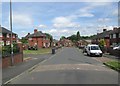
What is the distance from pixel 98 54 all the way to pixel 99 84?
99.5ft

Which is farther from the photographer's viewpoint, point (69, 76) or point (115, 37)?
point (115, 37)

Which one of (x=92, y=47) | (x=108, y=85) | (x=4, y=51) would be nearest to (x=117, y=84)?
(x=108, y=85)

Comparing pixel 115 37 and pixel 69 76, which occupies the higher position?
pixel 115 37

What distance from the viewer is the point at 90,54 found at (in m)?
43.1

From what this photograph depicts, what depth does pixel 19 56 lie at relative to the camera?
29.2 meters

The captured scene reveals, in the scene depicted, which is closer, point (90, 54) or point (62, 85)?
point (62, 85)

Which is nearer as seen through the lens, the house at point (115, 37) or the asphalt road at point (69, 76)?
the asphalt road at point (69, 76)

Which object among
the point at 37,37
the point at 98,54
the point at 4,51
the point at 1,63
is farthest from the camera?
the point at 37,37

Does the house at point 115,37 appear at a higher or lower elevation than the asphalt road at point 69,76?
higher

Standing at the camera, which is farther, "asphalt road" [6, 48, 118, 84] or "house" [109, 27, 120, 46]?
"house" [109, 27, 120, 46]

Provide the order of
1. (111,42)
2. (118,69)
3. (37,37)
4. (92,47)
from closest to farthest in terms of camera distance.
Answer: (118,69) → (92,47) → (111,42) → (37,37)

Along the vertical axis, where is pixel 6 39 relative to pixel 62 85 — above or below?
above

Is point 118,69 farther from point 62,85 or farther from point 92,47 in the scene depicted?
point 92,47

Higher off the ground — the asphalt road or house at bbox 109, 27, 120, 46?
house at bbox 109, 27, 120, 46
